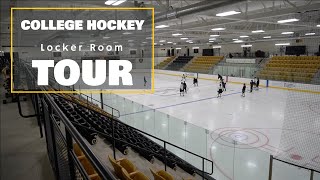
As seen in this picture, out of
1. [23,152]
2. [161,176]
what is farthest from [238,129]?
[23,152]

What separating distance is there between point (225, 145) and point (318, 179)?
2.83 meters

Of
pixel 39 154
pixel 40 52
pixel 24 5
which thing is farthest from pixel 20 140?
pixel 40 52

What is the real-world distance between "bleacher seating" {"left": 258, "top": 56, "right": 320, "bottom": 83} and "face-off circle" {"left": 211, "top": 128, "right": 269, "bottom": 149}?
1196 centimetres

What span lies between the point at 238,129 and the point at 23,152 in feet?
23.5

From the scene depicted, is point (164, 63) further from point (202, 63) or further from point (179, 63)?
point (202, 63)

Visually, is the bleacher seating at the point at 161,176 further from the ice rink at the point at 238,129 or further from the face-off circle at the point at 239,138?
the face-off circle at the point at 239,138

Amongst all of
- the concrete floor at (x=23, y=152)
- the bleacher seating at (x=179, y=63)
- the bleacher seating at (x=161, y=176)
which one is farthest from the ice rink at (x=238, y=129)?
the bleacher seating at (x=179, y=63)

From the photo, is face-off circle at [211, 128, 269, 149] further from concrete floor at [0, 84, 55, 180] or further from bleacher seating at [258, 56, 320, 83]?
bleacher seating at [258, 56, 320, 83]

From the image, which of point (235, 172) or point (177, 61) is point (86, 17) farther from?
point (177, 61)

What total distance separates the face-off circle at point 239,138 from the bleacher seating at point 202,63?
73.1 feet

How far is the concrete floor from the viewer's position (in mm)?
3307

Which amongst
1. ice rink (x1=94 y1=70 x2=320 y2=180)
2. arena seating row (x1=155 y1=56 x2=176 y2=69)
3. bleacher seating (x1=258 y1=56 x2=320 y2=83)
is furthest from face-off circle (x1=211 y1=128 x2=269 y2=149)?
arena seating row (x1=155 y1=56 x2=176 y2=69)

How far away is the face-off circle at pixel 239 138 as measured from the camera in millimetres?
7379

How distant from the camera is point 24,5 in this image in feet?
31.1
